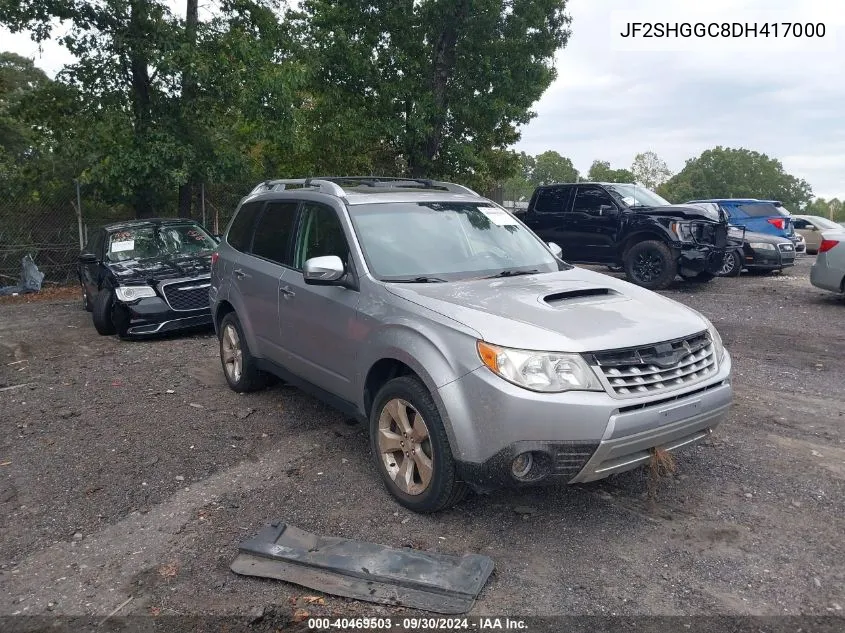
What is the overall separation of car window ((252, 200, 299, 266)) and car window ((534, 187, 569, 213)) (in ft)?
29.4

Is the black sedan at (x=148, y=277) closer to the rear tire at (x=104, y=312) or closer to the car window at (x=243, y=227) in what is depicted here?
the rear tire at (x=104, y=312)

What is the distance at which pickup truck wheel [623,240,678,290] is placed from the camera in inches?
488

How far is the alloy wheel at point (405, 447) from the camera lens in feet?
12.5

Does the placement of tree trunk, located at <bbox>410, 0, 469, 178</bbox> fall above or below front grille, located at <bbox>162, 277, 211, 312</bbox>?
above

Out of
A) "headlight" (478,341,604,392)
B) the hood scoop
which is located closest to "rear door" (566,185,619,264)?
the hood scoop

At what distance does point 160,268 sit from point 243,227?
11.0 feet

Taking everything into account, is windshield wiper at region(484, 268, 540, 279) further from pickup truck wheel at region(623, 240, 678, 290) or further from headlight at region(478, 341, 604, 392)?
pickup truck wheel at region(623, 240, 678, 290)

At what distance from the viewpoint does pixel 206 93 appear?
42.2 ft

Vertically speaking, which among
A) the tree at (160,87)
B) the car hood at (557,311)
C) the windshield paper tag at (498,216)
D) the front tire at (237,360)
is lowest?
the front tire at (237,360)

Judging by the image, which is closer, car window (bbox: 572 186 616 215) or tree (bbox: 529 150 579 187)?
car window (bbox: 572 186 616 215)

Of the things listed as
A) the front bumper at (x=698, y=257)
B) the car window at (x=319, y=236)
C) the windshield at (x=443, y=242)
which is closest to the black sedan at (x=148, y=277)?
the car window at (x=319, y=236)

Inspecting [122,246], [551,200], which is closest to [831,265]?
[551,200]

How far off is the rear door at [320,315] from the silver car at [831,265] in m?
9.20

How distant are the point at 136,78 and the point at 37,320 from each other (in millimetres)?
4871
